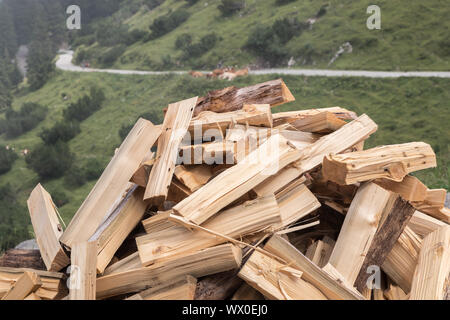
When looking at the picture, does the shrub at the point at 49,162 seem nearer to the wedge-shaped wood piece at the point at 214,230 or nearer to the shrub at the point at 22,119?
the shrub at the point at 22,119

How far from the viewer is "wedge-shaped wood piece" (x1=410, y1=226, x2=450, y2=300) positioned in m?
2.39

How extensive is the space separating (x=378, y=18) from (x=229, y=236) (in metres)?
22.3

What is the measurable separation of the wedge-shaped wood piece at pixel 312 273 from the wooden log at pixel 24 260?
1435 mm

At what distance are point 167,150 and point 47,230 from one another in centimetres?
90

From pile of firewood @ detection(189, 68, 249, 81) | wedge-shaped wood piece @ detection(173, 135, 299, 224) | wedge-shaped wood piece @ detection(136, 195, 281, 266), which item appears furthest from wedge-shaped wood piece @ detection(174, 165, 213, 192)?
pile of firewood @ detection(189, 68, 249, 81)

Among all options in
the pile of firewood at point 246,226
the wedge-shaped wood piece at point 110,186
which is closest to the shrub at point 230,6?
the pile of firewood at point 246,226

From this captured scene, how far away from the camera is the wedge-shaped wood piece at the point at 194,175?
9.12 ft

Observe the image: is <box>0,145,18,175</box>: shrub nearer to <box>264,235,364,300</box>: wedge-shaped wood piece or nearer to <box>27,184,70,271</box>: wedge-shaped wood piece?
<box>27,184,70,271</box>: wedge-shaped wood piece

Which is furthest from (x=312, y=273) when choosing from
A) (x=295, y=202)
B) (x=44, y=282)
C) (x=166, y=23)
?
(x=166, y=23)

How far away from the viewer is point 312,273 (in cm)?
230
